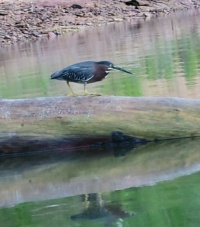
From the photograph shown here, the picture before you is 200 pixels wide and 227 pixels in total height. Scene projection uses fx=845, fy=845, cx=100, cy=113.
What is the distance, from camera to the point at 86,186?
26.0ft

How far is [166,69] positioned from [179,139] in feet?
25.5

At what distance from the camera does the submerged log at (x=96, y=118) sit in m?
9.28

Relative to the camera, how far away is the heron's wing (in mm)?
9703

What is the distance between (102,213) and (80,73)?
3207 millimetres

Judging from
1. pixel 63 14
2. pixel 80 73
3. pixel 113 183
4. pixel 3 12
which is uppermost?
pixel 80 73

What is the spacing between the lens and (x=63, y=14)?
1586 inches

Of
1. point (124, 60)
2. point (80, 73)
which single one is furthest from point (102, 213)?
point (124, 60)

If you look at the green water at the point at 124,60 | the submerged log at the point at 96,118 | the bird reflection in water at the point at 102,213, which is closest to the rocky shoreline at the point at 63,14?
the green water at the point at 124,60

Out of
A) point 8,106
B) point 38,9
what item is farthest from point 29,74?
point 38,9

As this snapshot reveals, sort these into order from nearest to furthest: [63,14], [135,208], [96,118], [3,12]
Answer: [135,208]
[96,118]
[3,12]
[63,14]

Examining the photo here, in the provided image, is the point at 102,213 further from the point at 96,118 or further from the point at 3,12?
the point at 3,12

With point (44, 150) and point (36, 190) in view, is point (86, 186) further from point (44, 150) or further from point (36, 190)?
point (44, 150)

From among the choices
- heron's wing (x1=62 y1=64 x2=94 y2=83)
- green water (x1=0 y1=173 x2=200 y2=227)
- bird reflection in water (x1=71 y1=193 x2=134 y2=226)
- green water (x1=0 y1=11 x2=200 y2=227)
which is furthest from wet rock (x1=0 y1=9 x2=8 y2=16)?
bird reflection in water (x1=71 y1=193 x2=134 y2=226)

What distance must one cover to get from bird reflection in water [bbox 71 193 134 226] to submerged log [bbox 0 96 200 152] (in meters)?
2.18
